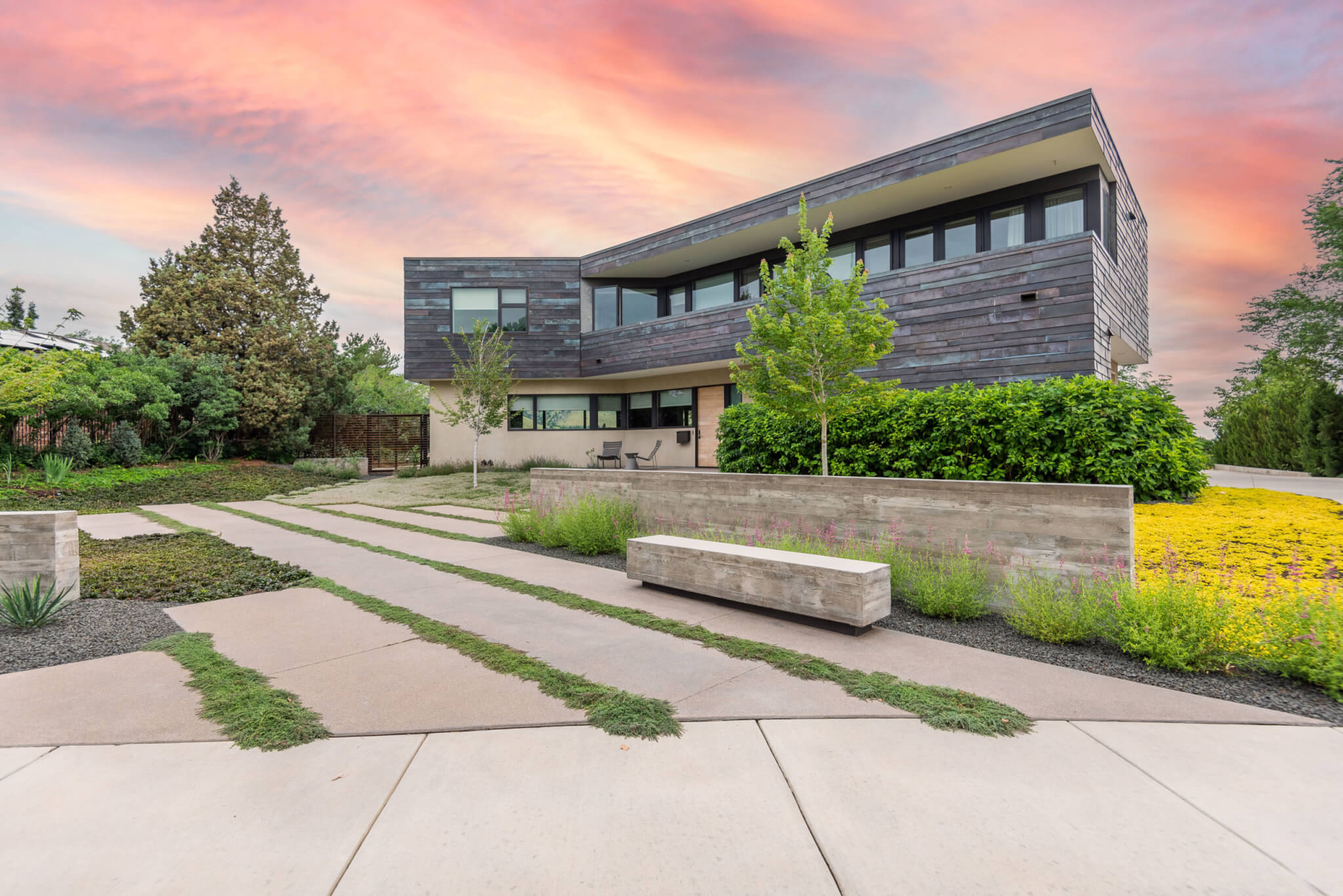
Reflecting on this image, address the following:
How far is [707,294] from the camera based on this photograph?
58.2 ft

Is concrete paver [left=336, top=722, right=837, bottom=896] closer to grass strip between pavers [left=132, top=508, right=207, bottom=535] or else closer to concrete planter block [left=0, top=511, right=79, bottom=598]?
concrete planter block [left=0, top=511, right=79, bottom=598]

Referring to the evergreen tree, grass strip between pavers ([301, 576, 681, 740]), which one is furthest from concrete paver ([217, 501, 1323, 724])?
the evergreen tree

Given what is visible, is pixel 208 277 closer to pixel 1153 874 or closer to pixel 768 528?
pixel 768 528

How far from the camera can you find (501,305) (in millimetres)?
19141

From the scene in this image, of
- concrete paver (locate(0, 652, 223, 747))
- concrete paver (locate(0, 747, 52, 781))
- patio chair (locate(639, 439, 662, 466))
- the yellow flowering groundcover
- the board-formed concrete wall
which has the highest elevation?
patio chair (locate(639, 439, 662, 466))

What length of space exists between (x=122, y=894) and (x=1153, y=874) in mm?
3162

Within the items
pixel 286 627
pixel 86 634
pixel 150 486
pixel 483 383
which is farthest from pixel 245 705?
pixel 150 486

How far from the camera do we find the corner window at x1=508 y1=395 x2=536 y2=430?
784 inches

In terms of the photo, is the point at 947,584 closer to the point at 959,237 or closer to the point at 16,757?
the point at 16,757

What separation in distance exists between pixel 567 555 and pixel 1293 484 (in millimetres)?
16035

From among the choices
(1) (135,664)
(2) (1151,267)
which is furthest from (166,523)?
(2) (1151,267)

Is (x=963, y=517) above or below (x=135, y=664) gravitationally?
above

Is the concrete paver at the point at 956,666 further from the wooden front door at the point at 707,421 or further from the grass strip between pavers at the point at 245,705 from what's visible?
the wooden front door at the point at 707,421

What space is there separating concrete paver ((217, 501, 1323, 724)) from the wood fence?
17.3 meters
